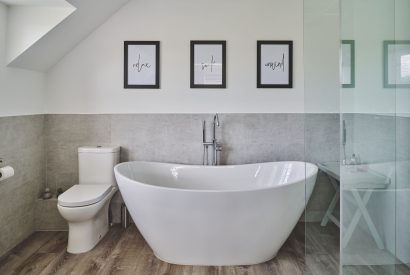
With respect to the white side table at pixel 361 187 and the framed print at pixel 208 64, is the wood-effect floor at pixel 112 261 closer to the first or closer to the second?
the white side table at pixel 361 187

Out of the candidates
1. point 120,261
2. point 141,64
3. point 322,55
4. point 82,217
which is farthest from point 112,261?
point 322,55

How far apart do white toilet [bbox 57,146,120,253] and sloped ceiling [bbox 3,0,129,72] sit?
941 millimetres

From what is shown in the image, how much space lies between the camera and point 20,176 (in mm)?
2760

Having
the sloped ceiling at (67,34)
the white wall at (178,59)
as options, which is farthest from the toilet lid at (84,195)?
the sloped ceiling at (67,34)

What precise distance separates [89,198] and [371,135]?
7.01 feet

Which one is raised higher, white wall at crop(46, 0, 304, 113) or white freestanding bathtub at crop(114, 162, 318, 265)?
white wall at crop(46, 0, 304, 113)

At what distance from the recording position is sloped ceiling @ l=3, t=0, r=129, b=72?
2625mm

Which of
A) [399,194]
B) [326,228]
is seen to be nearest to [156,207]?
[326,228]

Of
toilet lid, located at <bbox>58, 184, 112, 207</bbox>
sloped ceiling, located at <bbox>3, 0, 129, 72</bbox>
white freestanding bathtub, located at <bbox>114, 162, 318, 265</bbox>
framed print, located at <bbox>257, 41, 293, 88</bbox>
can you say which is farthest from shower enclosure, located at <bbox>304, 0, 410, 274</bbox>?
sloped ceiling, located at <bbox>3, 0, 129, 72</bbox>

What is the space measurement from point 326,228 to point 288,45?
202 centimetres

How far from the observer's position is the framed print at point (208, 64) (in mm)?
3145

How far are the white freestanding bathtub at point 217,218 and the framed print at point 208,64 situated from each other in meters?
1.32

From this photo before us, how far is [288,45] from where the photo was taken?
3.15 meters

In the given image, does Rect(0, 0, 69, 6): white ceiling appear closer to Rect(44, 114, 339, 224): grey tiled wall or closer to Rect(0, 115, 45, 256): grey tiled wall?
Rect(0, 115, 45, 256): grey tiled wall
